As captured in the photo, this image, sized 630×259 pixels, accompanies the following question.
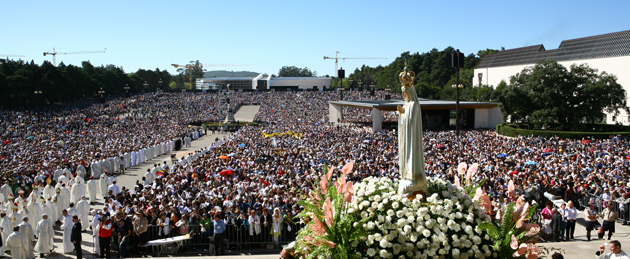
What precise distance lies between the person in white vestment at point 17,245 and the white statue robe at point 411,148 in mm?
9113

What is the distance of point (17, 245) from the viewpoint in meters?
10.2

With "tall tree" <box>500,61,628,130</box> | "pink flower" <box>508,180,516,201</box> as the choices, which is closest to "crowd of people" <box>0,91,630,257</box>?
"pink flower" <box>508,180,516,201</box>

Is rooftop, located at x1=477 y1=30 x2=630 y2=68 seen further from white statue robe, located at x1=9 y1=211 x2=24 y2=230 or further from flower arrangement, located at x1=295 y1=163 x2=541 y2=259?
white statue robe, located at x1=9 y1=211 x2=24 y2=230

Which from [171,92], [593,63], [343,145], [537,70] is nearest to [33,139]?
[343,145]

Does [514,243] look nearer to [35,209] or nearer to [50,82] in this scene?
[35,209]

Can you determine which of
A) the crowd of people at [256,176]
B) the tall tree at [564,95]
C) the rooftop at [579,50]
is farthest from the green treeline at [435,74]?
the crowd of people at [256,176]

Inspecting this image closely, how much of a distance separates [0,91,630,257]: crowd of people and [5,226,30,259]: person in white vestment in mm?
1049

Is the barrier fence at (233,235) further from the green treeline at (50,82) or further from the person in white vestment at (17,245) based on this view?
the green treeline at (50,82)

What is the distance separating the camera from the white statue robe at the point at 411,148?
6086 millimetres

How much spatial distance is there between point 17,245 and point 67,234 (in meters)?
1.21

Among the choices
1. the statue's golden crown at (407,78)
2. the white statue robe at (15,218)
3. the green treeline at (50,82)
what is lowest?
the white statue robe at (15,218)

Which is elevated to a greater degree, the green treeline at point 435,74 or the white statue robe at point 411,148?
the green treeline at point 435,74

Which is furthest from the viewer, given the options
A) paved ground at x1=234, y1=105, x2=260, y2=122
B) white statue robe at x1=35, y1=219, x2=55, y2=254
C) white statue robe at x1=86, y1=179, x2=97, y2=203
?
paved ground at x1=234, y1=105, x2=260, y2=122

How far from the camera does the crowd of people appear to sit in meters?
11.2
